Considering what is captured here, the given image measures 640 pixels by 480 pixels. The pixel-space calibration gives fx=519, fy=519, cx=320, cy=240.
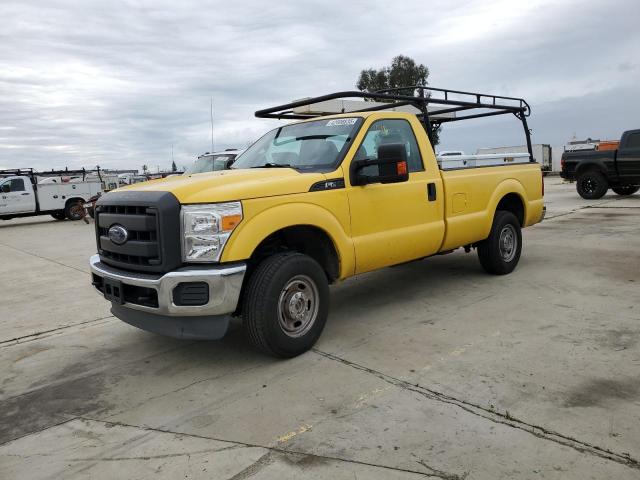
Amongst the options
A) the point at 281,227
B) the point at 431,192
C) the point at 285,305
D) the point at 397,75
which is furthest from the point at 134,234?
the point at 397,75

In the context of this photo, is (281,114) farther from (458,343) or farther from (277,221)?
(458,343)

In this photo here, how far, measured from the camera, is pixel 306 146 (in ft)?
16.2

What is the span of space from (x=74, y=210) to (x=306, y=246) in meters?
19.4

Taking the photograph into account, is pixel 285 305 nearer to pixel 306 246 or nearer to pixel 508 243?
pixel 306 246

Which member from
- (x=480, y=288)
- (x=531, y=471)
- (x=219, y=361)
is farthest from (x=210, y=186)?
(x=480, y=288)

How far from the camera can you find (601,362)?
12.5ft

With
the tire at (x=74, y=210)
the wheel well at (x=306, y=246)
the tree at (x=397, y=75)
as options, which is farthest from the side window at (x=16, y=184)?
the tree at (x=397, y=75)

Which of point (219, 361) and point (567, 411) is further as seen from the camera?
point (219, 361)

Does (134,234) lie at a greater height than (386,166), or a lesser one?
lesser

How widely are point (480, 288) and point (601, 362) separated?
2305 millimetres

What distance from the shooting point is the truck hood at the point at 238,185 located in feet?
12.3

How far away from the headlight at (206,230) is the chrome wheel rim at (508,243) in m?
4.10

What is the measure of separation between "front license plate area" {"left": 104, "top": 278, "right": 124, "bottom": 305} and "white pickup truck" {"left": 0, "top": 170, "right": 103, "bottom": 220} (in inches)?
736

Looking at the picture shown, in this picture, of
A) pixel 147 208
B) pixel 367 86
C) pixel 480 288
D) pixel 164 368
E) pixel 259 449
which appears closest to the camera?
pixel 259 449
